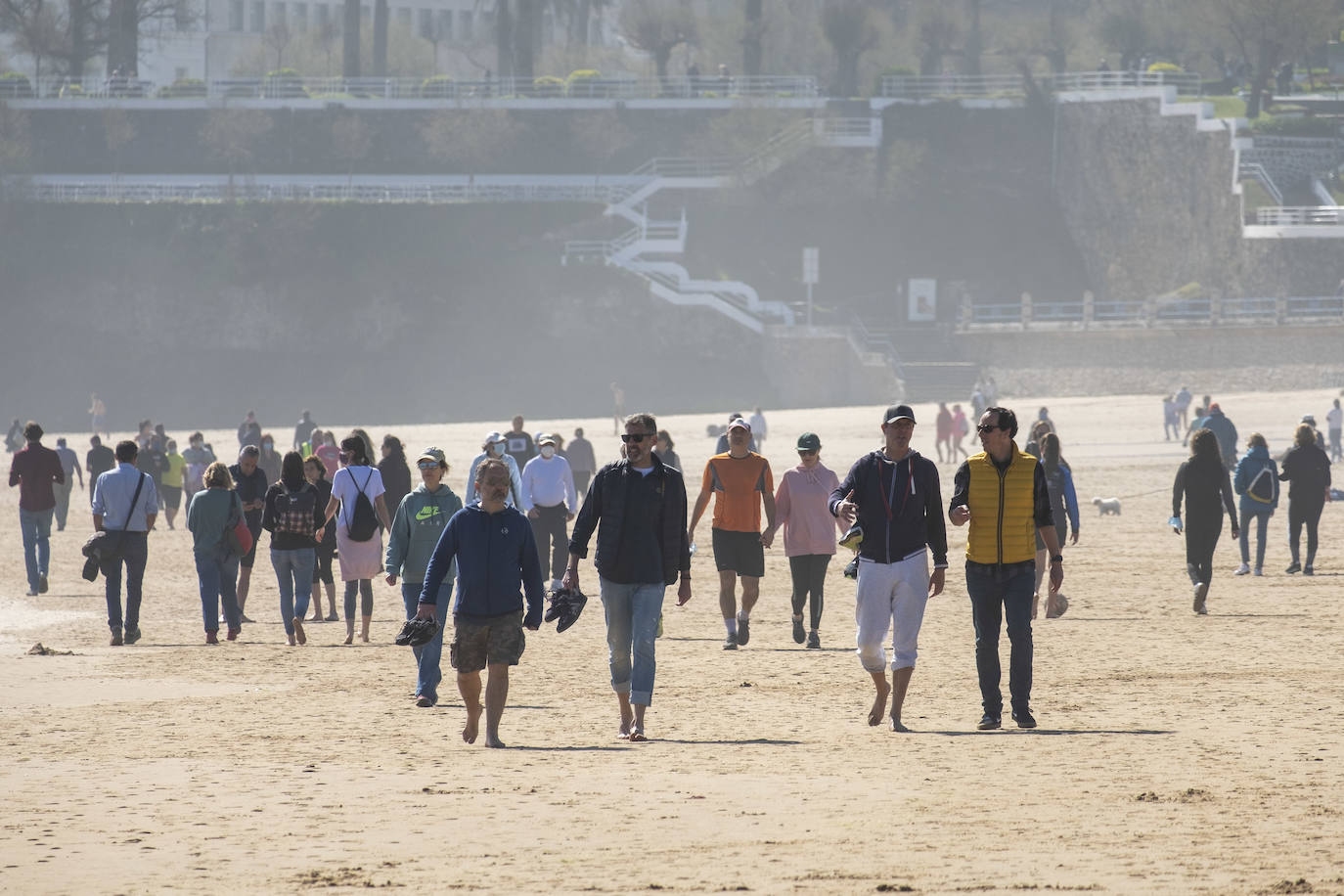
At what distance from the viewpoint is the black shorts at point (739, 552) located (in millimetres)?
11133

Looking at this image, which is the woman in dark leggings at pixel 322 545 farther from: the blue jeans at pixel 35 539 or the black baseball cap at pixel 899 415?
the black baseball cap at pixel 899 415

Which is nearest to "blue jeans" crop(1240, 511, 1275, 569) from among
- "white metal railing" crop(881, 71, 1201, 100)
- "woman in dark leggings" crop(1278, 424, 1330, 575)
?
"woman in dark leggings" crop(1278, 424, 1330, 575)

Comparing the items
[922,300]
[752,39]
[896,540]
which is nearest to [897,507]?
[896,540]

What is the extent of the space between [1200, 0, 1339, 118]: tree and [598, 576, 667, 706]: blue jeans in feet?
177

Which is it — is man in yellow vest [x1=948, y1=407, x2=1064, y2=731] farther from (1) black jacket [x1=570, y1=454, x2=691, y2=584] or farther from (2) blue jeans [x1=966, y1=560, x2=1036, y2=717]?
(1) black jacket [x1=570, y1=454, x2=691, y2=584]

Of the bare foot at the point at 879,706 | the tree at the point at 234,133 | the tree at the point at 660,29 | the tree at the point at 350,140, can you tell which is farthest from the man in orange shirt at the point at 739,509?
the tree at the point at 660,29

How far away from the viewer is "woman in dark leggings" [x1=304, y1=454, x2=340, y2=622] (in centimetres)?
1239

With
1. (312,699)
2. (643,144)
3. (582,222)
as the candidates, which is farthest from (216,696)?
Answer: (643,144)

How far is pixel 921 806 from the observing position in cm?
645

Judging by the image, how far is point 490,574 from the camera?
7.90m

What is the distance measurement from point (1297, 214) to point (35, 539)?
43668mm

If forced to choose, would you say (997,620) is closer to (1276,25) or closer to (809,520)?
(809,520)

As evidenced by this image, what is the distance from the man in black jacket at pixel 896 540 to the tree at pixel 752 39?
198 ft

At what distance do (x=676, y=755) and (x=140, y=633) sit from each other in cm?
644
